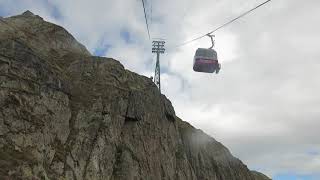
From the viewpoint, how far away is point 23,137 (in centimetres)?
4669

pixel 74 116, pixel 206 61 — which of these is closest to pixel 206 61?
pixel 206 61

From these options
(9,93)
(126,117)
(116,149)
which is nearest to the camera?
(9,93)

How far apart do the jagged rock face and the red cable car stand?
1262 centimetres

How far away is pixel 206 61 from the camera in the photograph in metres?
51.8

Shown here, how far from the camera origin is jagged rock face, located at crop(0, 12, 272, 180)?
155 ft

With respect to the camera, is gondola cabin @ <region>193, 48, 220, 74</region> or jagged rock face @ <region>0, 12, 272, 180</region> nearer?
jagged rock face @ <region>0, 12, 272, 180</region>

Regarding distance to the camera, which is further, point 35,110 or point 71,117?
point 71,117

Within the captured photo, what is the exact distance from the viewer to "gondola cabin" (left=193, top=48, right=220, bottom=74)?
170 ft

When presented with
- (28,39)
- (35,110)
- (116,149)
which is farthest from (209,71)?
(28,39)

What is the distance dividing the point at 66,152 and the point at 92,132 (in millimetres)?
5309

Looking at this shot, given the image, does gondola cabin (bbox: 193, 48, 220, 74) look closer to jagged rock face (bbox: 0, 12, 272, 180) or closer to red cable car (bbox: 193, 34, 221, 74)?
red cable car (bbox: 193, 34, 221, 74)

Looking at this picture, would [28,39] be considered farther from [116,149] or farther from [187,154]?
[187,154]

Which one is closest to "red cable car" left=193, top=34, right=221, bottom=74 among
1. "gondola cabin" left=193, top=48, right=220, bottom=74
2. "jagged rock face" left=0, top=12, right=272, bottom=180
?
"gondola cabin" left=193, top=48, right=220, bottom=74

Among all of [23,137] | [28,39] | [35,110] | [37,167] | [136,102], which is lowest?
[37,167]
